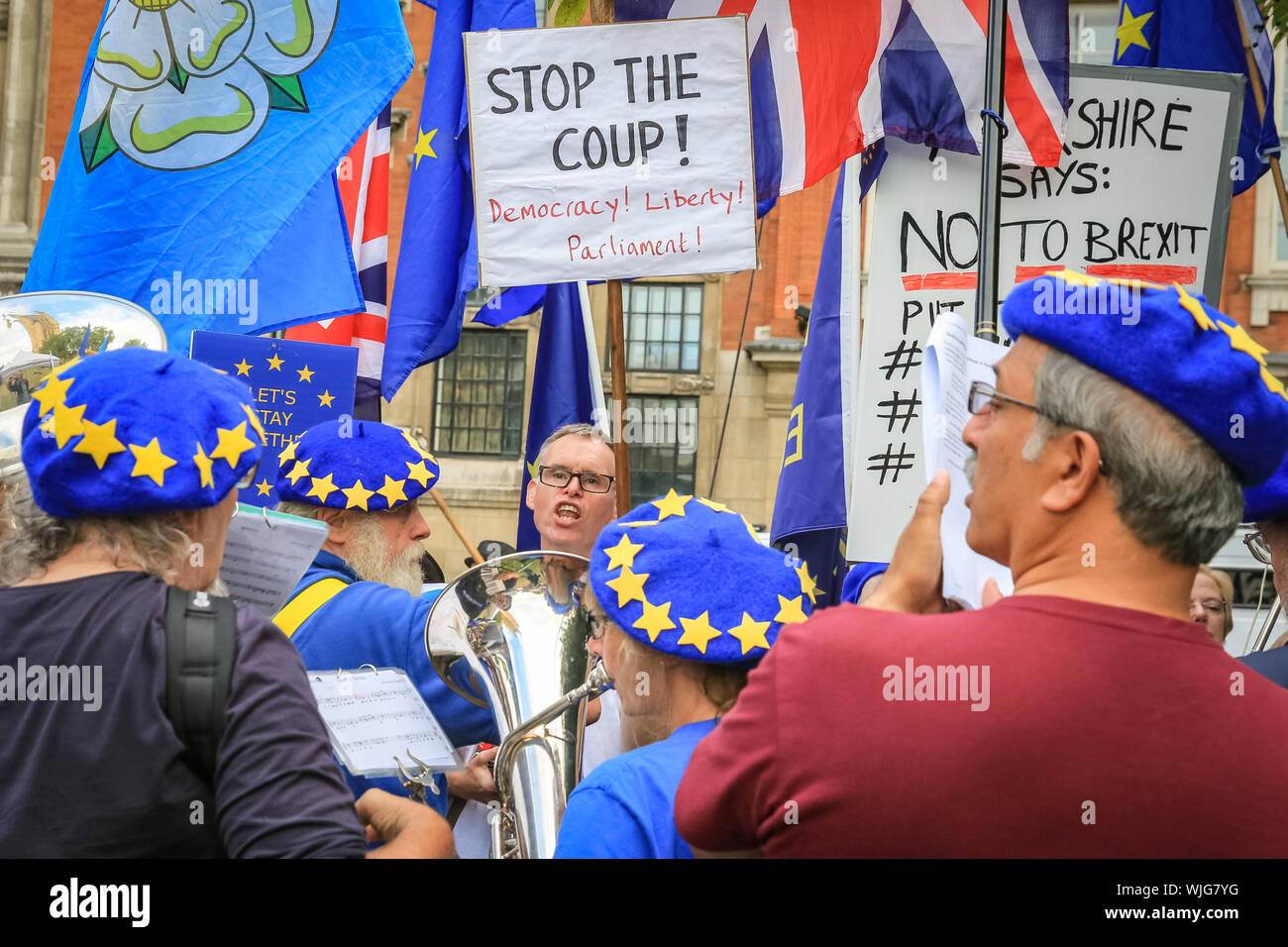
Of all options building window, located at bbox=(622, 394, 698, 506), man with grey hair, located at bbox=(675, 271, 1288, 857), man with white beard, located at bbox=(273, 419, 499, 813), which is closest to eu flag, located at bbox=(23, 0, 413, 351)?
man with white beard, located at bbox=(273, 419, 499, 813)

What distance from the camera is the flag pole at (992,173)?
319 centimetres

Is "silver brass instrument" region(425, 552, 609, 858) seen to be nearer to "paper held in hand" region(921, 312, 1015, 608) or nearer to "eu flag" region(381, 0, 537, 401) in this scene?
"paper held in hand" region(921, 312, 1015, 608)

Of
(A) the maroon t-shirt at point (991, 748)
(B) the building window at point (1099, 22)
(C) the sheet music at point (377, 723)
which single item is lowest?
(C) the sheet music at point (377, 723)

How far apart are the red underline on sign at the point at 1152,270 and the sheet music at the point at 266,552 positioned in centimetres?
321

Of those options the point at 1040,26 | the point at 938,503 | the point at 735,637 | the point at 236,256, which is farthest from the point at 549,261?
the point at 938,503

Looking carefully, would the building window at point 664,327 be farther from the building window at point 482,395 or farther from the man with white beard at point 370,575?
the man with white beard at point 370,575

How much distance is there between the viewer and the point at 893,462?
4527mm

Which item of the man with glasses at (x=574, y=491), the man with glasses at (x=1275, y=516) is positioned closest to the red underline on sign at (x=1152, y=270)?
the man with glasses at (x=1275, y=516)

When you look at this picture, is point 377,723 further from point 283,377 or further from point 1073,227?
point 1073,227

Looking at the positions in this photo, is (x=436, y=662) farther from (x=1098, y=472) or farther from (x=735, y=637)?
(x=1098, y=472)

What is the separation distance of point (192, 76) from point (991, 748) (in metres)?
4.48

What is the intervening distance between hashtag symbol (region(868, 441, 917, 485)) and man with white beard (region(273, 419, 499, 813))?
64.7 inches

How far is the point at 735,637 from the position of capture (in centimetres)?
208

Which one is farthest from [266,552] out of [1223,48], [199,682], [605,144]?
[1223,48]
